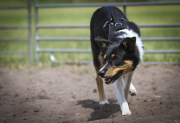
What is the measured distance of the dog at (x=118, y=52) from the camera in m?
2.78

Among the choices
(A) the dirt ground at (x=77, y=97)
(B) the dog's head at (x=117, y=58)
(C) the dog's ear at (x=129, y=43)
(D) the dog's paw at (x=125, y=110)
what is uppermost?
(C) the dog's ear at (x=129, y=43)

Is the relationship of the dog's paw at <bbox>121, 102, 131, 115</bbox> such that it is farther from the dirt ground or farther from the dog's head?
the dog's head

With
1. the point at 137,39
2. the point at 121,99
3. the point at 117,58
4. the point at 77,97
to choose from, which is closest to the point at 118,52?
the point at 117,58

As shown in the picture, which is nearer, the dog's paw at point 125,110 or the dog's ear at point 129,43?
the dog's ear at point 129,43

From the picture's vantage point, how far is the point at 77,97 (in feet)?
13.1

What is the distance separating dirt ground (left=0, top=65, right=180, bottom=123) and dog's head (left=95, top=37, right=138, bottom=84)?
57 centimetres

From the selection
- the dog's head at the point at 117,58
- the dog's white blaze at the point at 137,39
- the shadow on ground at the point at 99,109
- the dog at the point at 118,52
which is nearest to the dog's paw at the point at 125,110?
the dog at the point at 118,52

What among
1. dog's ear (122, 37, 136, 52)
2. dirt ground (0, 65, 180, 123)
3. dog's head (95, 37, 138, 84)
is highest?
dog's ear (122, 37, 136, 52)

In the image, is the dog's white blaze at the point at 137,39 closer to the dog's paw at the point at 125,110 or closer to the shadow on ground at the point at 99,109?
the dog's paw at the point at 125,110

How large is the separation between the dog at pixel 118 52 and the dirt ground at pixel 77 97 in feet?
0.96

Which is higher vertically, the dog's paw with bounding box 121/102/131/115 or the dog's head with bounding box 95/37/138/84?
the dog's head with bounding box 95/37/138/84

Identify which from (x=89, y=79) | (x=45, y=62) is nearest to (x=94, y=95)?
(x=89, y=79)

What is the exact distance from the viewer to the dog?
9.12 feet

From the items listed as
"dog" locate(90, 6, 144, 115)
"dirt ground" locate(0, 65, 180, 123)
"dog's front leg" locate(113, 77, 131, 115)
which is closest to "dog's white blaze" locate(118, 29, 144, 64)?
"dog" locate(90, 6, 144, 115)
